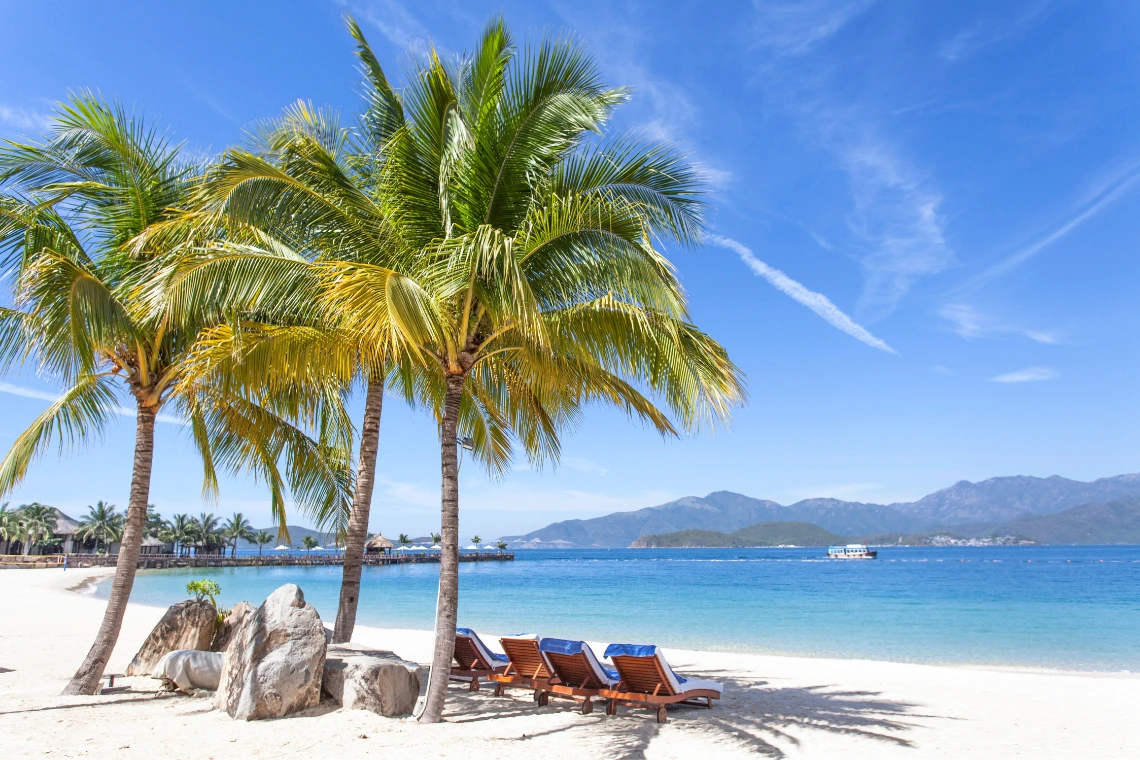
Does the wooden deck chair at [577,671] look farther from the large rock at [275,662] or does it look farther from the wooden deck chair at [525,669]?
the large rock at [275,662]

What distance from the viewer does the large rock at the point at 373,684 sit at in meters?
6.63

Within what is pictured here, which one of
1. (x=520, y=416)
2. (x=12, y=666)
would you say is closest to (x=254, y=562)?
(x=12, y=666)

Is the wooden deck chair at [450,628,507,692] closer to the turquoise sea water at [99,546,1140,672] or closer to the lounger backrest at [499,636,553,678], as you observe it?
the lounger backrest at [499,636,553,678]

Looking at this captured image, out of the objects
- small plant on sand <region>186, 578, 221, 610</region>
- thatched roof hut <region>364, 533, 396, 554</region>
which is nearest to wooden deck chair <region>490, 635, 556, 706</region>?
small plant on sand <region>186, 578, 221, 610</region>

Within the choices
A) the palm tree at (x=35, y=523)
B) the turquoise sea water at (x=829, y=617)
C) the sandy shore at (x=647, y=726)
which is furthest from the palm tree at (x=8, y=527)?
the sandy shore at (x=647, y=726)

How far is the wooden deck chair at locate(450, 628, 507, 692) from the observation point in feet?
27.7

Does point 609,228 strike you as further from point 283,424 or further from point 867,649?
point 867,649

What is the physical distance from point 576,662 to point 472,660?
1945 millimetres

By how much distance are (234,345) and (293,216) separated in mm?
1401

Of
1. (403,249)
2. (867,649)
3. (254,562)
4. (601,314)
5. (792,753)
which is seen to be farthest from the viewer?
(254,562)

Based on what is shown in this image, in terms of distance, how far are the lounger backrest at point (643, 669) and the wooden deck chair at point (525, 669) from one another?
2.96ft

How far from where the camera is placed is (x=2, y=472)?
824cm

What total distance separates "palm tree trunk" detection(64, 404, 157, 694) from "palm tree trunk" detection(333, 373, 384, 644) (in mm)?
2181

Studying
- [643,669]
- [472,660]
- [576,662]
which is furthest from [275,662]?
[643,669]
